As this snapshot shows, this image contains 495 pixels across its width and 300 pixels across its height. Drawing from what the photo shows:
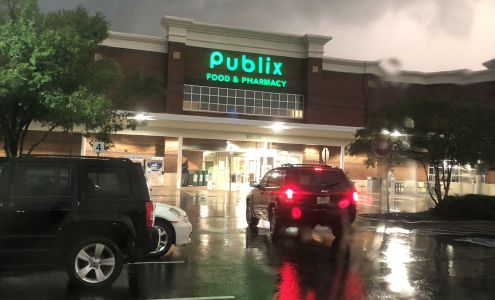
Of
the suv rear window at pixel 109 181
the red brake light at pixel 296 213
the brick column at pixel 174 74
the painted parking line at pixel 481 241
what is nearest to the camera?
the suv rear window at pixel 109 181

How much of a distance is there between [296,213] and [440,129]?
289 inches

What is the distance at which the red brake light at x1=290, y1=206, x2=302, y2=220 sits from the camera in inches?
448

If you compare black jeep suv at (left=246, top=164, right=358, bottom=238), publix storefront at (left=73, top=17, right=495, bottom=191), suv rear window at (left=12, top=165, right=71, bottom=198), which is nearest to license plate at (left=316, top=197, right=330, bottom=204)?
black jeep suv at (left=246, top=164, right=358, bottom=238)

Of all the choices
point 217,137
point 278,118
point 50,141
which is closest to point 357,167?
point 278,118

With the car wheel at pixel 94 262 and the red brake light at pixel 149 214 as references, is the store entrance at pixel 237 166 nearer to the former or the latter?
the red brake light at pixel 149 214

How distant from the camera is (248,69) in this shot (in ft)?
129

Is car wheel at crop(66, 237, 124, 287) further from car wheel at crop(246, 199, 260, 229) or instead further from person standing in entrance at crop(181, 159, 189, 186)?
person standing in entrance at crop(181, 159, 189, 186)

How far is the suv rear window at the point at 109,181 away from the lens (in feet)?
22.9

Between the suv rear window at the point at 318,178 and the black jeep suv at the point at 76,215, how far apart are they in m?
5.19

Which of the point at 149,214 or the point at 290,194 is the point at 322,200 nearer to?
the point at 290,194

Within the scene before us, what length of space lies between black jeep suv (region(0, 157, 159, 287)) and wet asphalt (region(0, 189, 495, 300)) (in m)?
0.41

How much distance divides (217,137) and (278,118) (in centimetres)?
802

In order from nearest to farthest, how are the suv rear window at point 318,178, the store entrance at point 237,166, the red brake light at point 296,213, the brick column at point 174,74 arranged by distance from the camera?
the red brake light at point 296,213 < the suv rear window at point 318,178 < the store entrance at point 237,166 < the brick column at point 174,74

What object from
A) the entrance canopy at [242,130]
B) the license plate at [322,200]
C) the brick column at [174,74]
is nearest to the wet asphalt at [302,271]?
the license plate at [322,200]
